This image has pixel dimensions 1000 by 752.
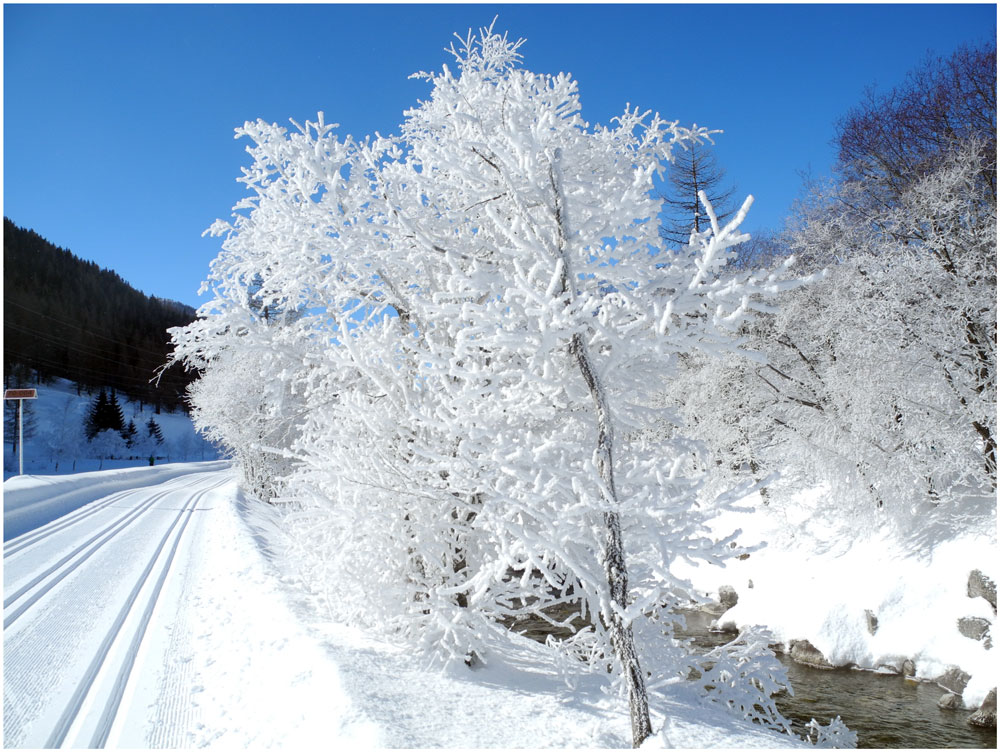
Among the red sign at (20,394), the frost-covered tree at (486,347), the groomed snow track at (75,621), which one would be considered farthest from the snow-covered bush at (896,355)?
the red sign at (20,394)

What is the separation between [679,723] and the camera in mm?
3754

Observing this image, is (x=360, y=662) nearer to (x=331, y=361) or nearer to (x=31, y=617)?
(x=331, y=361)

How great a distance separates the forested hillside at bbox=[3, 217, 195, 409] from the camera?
2264 inches

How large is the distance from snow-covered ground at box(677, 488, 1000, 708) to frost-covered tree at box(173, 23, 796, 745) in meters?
6.17

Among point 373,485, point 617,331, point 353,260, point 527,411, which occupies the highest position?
point 353,260

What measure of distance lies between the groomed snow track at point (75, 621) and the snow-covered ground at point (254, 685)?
2 centimetres

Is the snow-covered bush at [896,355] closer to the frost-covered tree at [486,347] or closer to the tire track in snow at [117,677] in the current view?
the frost-covered tree at [486,347]

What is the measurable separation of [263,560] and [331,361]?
477 cm

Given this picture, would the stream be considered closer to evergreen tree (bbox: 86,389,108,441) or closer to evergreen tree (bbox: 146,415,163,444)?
evergreen tree (bbox: 86,389,108,441)

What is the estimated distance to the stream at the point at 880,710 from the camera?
7.04 metres

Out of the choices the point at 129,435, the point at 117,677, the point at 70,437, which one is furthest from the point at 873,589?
the point at 129,435

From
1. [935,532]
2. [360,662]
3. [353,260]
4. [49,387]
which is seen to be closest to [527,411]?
[353,260]

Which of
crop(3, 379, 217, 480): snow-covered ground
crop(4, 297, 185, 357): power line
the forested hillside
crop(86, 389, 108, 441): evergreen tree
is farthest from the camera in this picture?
the forested hillside

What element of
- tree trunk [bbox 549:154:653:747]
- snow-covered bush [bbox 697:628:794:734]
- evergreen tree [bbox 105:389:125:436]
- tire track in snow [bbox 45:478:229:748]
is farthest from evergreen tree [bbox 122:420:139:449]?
tree trunk [bbox 549:154:653:747]
